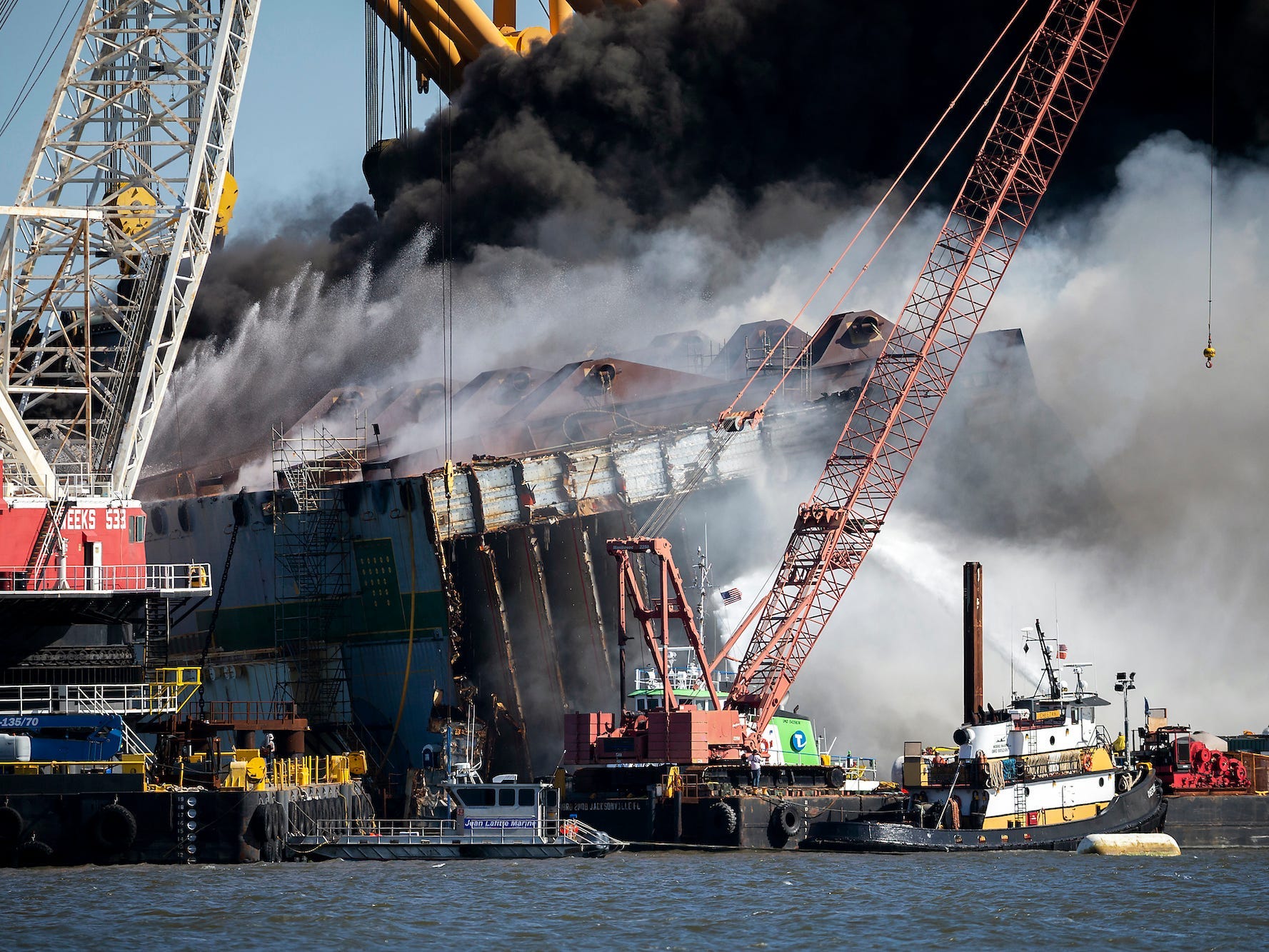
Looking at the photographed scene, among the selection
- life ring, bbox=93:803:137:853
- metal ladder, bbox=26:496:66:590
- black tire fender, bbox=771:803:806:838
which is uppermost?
metal ladder, bbox=26:496:66:590

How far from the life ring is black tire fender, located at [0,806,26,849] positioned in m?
2.34

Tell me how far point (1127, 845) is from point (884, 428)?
24.8 meters

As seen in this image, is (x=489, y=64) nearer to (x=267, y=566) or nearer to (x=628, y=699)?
(x=267, y=566)

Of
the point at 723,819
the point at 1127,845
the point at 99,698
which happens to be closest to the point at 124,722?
the point at 99,698

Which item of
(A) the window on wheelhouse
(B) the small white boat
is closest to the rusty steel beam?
(B) the small white boat

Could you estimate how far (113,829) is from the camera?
193 ft

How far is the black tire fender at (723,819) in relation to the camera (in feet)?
222

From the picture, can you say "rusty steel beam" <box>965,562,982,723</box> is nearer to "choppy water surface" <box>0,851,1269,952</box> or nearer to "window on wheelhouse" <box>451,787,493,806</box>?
"choppy water surface" <box>0,851,1269,952</box>

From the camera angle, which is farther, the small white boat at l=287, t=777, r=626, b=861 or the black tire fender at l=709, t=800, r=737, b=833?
the black tire fender at l=709, t=800, r=737, b=833

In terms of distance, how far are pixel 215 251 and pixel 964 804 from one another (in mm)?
95429

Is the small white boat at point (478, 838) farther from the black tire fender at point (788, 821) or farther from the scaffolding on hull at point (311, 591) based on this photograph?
the scaffolding on hull at point (311, 591)

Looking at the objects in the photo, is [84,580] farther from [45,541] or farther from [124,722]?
[124,722]

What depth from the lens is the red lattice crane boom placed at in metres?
80.4

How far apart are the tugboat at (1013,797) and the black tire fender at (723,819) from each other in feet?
9.73
